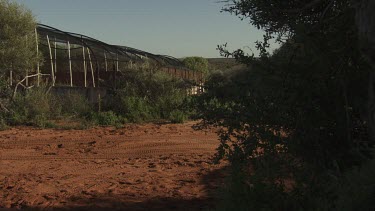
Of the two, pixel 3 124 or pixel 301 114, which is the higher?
pixel 301 114

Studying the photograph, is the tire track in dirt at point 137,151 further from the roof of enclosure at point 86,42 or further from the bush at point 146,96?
the roof of enclosure at point 86,42

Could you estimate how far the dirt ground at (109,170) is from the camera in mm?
6473

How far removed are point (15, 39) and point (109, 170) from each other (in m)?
9.59

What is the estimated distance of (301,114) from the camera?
4254mm

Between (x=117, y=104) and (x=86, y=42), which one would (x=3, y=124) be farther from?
(x=86, y=42)

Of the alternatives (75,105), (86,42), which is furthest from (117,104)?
(86,42)

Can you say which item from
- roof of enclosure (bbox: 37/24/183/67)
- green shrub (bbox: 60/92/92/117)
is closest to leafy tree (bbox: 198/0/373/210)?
green shrub (bbox: 60/92/92/117)

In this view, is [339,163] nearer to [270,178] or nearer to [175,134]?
[270,178]

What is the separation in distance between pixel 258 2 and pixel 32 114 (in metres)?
12.4

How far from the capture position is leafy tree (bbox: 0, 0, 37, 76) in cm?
1602

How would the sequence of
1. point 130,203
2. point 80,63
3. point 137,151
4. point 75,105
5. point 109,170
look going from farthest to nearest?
point 80,63 → point 75,105 → point 137,151 → point 109,170 → point 130,203

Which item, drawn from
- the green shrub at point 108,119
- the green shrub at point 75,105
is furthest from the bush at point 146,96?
the green shrub at point 75,105

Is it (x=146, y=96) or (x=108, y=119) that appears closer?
(x=108, y=119)

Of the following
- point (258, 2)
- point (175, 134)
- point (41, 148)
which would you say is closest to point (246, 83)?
point (258, 2)
